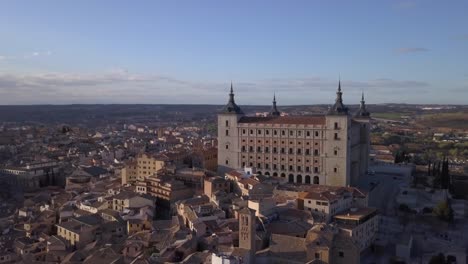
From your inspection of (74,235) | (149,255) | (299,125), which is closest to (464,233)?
(299,125)

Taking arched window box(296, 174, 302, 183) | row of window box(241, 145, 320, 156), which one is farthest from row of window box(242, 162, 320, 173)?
row of window box(241, 145, 320, 156)

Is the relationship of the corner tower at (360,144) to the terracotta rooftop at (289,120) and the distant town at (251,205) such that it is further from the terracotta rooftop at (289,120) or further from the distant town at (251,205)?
the terracotta rooftop at (289,120)

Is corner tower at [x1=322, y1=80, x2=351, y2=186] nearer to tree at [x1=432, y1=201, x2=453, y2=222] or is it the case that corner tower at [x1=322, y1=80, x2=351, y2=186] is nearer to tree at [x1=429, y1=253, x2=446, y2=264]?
tree at [x1=432, y1=201, x2=453, y2=222]

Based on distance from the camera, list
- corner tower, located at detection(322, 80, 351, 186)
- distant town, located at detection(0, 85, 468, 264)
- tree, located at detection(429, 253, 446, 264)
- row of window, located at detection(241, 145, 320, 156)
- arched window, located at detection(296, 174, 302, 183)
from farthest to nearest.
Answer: arched window, located at detection(296, 174, 302, 183), row of window, located at detection(241, 145, 320, 156), corner tower, located at detection(322, 80, 351, 186), tree, located at detection(429, 253, 446, 264), distant town, located at detection(0, 85, 468, 264)

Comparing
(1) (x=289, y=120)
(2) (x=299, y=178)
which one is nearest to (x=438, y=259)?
(2) (x=299, y=178)

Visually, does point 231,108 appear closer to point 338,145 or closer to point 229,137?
point 229,137

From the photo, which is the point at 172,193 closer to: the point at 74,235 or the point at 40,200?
the point at 74,235
